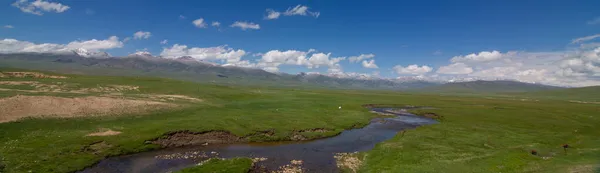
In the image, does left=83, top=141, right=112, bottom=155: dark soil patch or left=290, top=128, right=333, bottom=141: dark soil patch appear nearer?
left=83, top=141, right=112, bottom=155: dark soil patch

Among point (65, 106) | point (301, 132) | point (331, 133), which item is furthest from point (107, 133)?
point (331, 133)

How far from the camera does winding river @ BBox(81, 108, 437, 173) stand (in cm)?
3002

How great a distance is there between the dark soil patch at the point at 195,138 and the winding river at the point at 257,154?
187 centimetres

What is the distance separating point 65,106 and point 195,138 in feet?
86.5

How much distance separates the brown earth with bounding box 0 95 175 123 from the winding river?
2132cm

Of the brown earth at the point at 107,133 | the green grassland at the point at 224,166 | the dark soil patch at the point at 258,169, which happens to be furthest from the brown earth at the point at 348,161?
the brown earth at the point at 107,133

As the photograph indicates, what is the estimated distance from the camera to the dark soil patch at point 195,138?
39069mm

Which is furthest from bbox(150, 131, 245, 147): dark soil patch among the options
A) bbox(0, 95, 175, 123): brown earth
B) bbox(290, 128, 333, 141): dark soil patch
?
bbox(0, 95, 175, 123): brown earth

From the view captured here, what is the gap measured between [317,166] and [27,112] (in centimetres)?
4474

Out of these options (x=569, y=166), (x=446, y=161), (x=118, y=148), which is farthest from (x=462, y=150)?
(x=118, y=148)

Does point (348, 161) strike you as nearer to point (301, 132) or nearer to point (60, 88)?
point (301, 132)

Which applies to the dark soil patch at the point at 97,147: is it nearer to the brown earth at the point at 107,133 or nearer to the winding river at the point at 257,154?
the winding river at the point at 257,154

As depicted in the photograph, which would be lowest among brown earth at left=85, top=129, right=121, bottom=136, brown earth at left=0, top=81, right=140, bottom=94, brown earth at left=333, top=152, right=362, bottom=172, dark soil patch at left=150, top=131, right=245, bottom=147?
brown earth at left=333, top=152, right=362, bottom=172

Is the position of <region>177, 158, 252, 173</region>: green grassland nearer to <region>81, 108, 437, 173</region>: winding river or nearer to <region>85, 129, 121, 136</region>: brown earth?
<region>81, 108, 437, 173</region>: winding river
